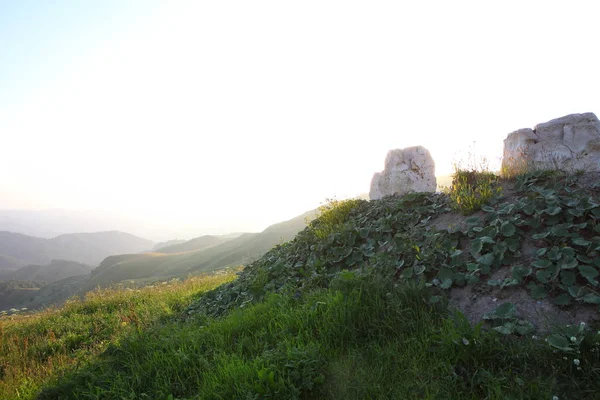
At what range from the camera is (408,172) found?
1340 cm

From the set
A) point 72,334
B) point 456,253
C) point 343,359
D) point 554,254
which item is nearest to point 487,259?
point 456,253

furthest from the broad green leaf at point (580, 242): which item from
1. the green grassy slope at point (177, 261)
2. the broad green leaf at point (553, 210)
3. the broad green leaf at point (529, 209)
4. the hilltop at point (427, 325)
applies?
the green grassy slope at point (177, 261)

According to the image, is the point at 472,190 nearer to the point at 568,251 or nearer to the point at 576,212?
the point at 576,212

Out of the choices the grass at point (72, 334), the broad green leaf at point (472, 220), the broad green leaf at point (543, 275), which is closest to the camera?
the broad green leaf at point (543, 275)

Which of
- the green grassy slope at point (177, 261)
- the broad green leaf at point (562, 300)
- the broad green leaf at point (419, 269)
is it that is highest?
the broad green leaf at point (419, 269)

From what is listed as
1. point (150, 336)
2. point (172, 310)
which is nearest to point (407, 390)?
point (150, 336)

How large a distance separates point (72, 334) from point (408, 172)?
1265cm

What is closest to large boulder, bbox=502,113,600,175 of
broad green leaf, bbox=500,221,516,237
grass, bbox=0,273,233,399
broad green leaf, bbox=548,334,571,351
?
broad green leaf, bbox=500,221,516,237

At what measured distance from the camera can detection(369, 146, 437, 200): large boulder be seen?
525 inches

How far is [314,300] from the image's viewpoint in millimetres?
5852

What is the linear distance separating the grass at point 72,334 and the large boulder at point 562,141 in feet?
40.1

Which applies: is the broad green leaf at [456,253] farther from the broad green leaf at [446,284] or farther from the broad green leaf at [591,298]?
the broad green leaf at [591,298]

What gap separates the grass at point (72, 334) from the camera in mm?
5961

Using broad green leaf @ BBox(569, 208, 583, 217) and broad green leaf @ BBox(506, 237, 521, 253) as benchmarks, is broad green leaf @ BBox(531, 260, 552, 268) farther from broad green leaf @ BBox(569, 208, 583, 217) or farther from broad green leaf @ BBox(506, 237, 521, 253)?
broad green leaf @ BBox(569, 208, 583, 217)
